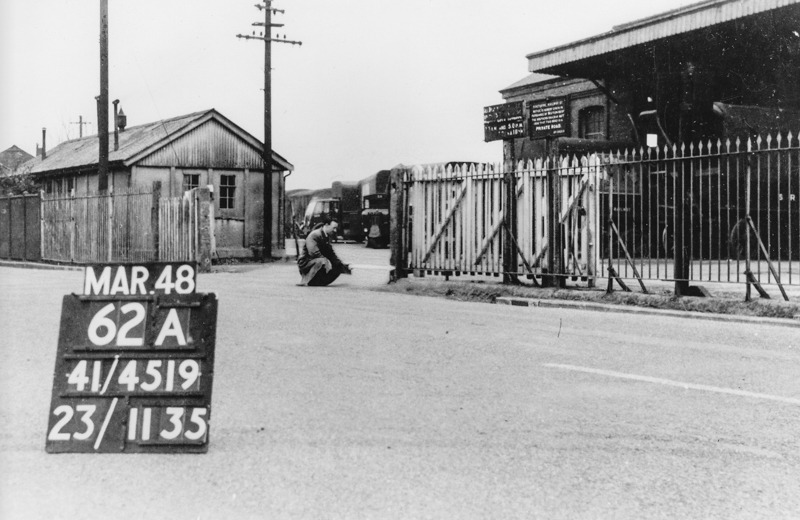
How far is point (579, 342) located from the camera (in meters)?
8.80

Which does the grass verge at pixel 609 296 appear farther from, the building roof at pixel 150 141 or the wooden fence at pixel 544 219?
the building roof at pixel 150 141

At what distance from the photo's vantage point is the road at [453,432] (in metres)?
3.87

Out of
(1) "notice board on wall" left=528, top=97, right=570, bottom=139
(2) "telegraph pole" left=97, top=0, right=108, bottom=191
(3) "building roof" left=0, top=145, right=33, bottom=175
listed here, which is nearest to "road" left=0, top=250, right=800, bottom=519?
(2) "telegraph pole" left=97, top=0, right=108, bottom=191

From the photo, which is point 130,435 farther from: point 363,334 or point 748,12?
point 748,12

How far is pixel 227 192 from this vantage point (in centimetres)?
3278

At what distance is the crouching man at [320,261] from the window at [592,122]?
19.5 metres

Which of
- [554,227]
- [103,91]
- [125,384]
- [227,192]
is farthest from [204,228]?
[125,384]

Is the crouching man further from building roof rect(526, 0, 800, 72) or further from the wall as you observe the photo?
the wall

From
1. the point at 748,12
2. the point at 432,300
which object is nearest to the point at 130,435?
the point at 432,300

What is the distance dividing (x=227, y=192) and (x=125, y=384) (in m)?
28.8

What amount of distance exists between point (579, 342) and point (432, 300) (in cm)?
555

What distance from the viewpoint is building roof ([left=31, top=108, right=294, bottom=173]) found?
102 ft

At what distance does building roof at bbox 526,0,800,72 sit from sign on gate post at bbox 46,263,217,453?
14.9 meters

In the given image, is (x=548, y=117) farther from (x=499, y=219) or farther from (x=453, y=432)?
(x=453, y=432)
